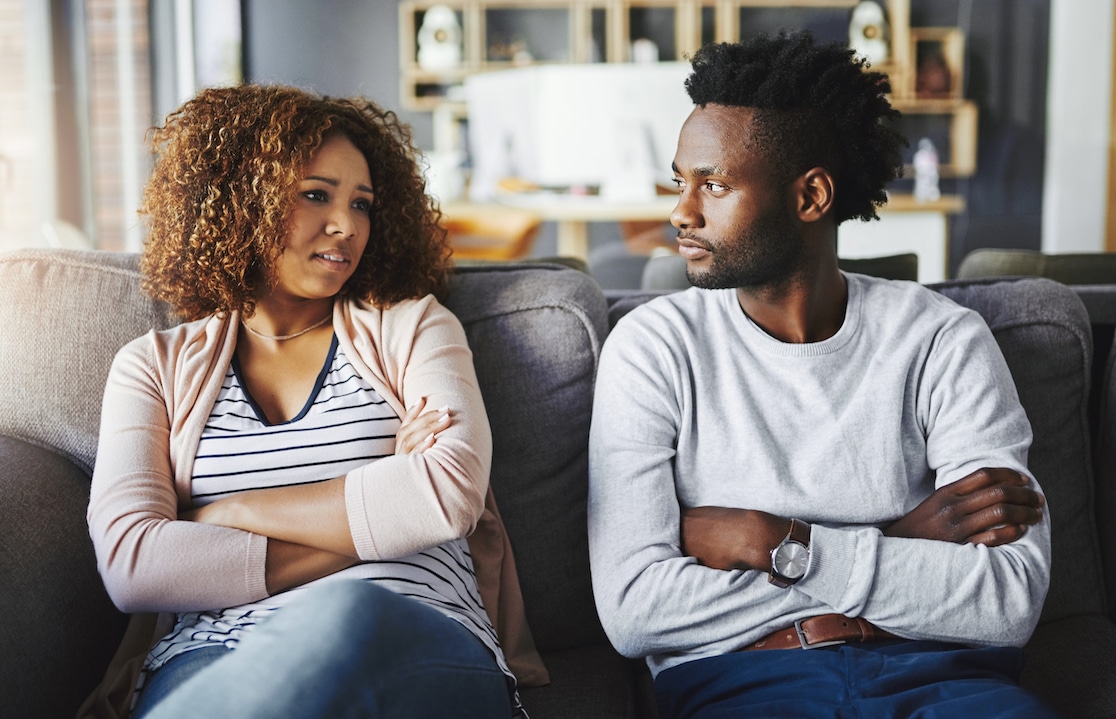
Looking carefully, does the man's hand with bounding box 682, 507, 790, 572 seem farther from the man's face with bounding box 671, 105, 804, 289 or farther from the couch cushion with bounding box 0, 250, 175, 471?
the couch cushion with bounding box 0, 250, 175, 471

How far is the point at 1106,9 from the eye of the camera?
4992 mm

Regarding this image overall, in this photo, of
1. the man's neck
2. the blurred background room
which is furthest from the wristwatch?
the blurred background room

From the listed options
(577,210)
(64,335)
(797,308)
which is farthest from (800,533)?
(577,210)

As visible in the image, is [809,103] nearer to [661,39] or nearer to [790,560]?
[790,560]

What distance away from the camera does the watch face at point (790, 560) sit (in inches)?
48.1

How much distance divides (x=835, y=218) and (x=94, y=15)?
3.94 m

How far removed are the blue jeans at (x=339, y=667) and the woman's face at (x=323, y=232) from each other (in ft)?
1.83

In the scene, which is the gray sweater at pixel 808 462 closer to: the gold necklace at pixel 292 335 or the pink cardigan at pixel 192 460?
the pink cardigan at pixel 192 460

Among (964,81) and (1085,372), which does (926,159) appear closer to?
(964,81)

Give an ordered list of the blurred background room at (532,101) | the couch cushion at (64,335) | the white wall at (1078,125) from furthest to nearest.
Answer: the white wall at (1078,125) → the blurred background room at (532,101) → the couch cushion at (64,335)

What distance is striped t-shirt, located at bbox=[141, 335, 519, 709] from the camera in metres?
1.22

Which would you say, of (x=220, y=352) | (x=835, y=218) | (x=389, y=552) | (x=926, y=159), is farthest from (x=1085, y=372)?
(x=926, y=159)

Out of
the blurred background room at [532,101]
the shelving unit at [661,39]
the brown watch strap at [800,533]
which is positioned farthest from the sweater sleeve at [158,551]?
the shelving unit at [661,39]

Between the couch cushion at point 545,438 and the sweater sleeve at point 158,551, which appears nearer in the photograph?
the sweater sleeve at point 158,551
